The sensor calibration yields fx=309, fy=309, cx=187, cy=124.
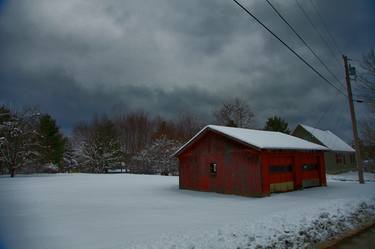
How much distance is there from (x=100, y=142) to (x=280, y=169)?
124ft

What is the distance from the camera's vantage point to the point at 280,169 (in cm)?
1988

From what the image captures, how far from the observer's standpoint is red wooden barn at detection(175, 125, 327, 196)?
59.9 ft

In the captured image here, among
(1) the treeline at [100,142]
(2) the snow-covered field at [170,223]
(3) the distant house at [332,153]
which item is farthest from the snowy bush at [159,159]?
(2) the snow-covered field at [170,223]

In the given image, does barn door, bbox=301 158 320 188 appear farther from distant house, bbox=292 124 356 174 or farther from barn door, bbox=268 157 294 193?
distant house, bbox=292 124 356 174

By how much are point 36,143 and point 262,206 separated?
33666mm

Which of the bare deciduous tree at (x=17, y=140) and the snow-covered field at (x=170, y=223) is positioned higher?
the bare deciduous tree at (x=17, y=140)

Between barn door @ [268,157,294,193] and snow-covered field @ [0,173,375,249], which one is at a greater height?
barn door @ [268,157,294,193]

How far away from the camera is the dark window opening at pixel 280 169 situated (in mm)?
19169

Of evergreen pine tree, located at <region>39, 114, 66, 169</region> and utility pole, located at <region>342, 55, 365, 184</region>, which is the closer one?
utility pole, located at <region>342, 55, 365, 184</region>

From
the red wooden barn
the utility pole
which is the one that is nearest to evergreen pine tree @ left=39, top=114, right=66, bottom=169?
the red wooden barn

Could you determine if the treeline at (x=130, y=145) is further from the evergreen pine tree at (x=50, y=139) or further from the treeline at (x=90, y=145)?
the evergreen pine tree at (x=50, y=139)

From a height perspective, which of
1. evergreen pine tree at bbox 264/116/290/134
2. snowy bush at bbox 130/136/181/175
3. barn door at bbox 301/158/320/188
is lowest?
barn door at bbox 301/158/320/188

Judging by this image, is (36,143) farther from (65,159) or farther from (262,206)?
(262,206)

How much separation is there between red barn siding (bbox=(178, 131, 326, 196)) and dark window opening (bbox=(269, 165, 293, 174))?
0.42 feet
